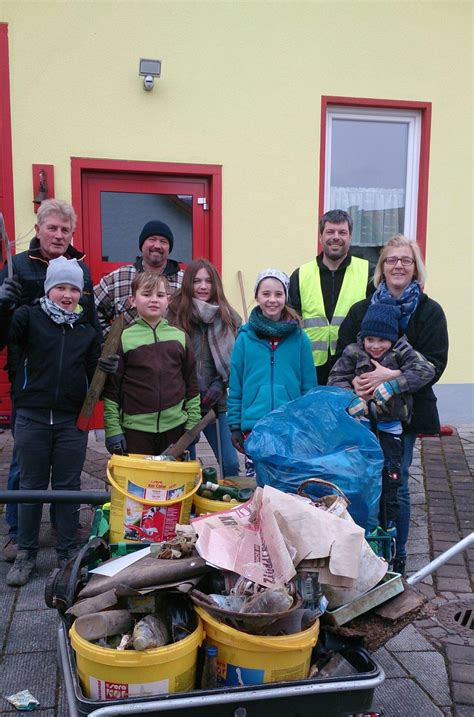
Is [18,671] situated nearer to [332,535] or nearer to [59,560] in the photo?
[59,560]

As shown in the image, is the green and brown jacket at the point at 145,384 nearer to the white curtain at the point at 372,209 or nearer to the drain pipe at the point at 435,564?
the drain pipe at the point at 435,564

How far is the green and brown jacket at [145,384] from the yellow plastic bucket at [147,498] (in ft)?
2.90

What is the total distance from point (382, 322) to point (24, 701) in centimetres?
231

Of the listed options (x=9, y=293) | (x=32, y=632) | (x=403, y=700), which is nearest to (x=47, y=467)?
(x=32, y=632)

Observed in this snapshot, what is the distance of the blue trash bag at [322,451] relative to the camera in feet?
7.03

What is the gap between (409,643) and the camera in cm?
281

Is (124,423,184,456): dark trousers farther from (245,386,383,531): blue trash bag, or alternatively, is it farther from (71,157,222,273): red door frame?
(71,157,222,273): red door frame

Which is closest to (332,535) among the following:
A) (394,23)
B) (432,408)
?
(432,408)

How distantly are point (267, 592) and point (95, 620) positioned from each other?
0.48 meters

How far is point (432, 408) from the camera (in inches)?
124

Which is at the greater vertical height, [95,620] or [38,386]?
[38,386]

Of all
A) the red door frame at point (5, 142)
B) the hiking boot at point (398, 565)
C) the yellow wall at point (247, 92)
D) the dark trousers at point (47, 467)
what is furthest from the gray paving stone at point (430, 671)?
the red door frame at point (5, 142)

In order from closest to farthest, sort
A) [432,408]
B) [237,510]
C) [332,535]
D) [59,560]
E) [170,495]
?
[332,535], [237,510], [170,495], [432,408], [59,560]

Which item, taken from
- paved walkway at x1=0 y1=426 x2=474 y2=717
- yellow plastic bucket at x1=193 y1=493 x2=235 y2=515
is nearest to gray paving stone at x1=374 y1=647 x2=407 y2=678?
paved walkway at x1=0 y1=426 x2=474 y2=717
